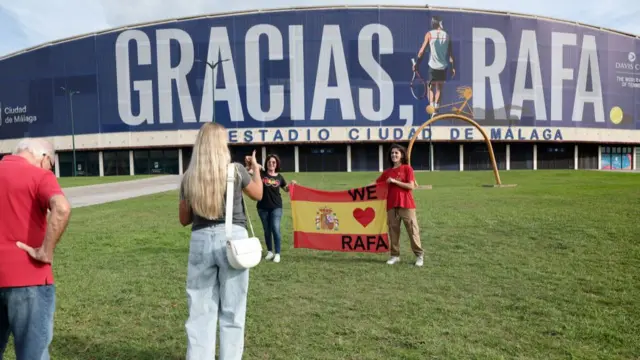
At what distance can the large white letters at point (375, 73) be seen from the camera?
4647 cm

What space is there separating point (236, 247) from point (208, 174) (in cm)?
55

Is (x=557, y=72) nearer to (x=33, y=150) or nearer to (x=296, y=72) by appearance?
(x=296, y=72)

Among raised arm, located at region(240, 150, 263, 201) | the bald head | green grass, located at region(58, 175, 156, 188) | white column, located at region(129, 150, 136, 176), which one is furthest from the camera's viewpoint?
white column, located at region(129, 150, 136, 176)

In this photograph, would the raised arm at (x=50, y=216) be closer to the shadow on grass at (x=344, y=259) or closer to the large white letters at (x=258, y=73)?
the shadow on grass at (x=344, y=259)

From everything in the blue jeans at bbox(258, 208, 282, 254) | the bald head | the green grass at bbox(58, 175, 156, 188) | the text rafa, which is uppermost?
the bald head

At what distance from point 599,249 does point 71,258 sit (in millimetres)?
9916

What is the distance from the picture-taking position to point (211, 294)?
10.2ft

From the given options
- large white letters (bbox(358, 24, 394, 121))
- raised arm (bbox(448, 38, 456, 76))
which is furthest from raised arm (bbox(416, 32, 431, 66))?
large white letters (bbox(358, 24, 394, 121))

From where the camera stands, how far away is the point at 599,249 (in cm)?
792

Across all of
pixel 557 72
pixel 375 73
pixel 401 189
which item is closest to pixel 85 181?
pixel 375 73

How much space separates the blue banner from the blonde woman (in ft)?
145

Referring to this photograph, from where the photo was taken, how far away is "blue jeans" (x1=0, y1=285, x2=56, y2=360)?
2486 mm

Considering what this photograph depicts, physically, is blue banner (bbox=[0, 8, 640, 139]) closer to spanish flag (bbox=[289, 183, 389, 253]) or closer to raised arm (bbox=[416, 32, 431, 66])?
raised arm (bbox=[416, 32, 431, 66])

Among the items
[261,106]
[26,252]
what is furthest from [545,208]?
[261,106]
